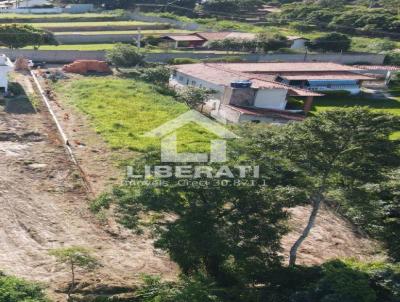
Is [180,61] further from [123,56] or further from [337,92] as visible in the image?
[337,92]

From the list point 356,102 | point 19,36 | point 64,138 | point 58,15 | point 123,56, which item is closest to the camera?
point 64,138

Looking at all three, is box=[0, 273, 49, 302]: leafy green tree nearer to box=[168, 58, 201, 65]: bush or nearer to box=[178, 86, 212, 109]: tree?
box=[178, 86, 212, 109]: tree

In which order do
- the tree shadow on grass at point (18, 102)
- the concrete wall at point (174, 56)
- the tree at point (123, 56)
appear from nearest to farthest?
the tree shadow on grass at point (18, 102) < the tree at point (123, 56) < the concrete wall at point (174, 56)

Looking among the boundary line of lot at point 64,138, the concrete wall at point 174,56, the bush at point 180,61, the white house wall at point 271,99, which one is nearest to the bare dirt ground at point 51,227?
the boundary line of lot at point 64,138

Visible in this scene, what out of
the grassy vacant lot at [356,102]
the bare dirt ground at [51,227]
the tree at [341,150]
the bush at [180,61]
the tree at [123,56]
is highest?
the tree at [341,150]

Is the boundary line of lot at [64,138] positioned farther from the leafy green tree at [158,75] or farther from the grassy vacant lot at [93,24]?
the grassy vacant lot at [93,24]

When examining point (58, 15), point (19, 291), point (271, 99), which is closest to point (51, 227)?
point (19, 291)
